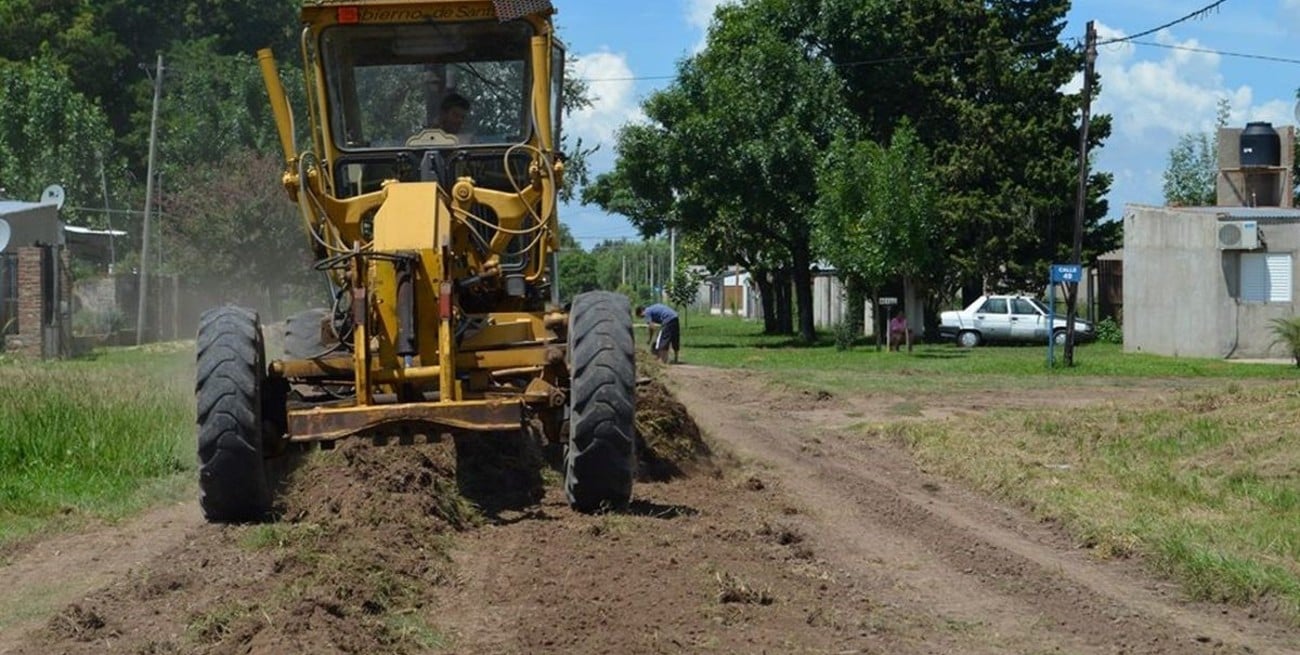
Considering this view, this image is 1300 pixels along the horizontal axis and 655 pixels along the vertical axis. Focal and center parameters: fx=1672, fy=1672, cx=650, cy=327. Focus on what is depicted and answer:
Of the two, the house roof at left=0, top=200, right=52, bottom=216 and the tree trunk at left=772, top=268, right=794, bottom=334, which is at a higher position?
the house roof at left=0, top=200, right=52, bottom=216

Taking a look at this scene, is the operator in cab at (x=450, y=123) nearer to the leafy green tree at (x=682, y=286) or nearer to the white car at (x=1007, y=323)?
the white car at (x=1007, y=323)

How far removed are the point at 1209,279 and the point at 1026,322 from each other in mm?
8793

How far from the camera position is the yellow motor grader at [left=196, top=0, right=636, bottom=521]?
10641 mm

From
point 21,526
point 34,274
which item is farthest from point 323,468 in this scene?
point 34,274

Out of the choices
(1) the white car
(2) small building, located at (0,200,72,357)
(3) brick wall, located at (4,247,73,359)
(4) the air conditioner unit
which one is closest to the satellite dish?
(2) small building, located at (0,200,72,357)

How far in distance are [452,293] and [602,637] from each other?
3.69m

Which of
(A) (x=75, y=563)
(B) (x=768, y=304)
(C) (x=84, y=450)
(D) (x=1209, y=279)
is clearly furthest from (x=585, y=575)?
(B) (x=768, y=304)

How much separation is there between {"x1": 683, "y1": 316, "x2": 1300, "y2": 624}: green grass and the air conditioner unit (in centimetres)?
729

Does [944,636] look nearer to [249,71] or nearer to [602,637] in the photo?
[602,637]

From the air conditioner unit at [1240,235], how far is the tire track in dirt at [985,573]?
22.3 meters

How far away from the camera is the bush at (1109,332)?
46969 millimetres

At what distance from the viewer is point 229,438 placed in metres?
10.6

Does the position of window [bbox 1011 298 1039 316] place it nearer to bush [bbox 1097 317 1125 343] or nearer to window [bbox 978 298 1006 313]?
window [bbox 978 298 1006 313]

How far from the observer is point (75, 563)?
1047 centimetres
